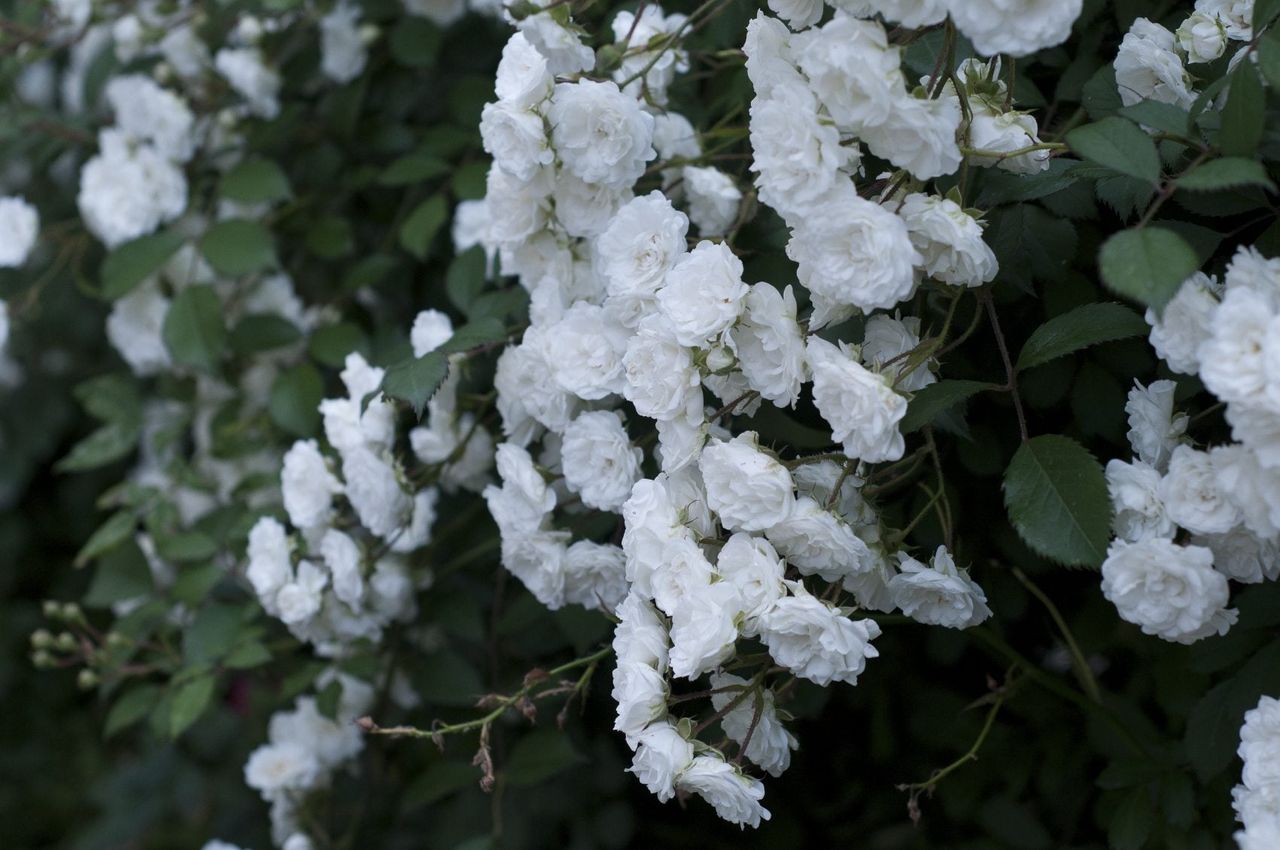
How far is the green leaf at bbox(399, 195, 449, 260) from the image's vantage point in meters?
1.79

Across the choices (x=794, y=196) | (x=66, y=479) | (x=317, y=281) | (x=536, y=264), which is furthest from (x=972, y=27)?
(x=66, y=479)

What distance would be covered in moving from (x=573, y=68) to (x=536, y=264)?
0.21m

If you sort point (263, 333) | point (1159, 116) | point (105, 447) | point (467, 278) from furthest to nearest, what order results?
point (105, 447), point (263, 333), point (467, 278), point (1159, 116)

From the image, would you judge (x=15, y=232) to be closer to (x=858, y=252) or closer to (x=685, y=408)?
(x=685, y=408)

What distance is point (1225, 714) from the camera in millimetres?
1228

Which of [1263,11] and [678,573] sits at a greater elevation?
[1263,11]

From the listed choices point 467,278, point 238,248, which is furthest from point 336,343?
point 467,278

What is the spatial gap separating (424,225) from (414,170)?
3.8 inches

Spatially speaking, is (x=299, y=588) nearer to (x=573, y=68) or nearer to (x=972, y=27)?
(x=573, y=68)

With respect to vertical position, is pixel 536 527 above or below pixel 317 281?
above

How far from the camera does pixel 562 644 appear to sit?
170cm

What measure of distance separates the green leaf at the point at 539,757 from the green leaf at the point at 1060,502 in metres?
0.80

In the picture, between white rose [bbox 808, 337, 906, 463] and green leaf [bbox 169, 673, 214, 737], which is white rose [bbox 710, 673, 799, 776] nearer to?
white rose [bbox 808, 337, 906, 463]

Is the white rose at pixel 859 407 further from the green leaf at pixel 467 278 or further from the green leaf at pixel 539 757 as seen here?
the green leaf at pixel 539 757
